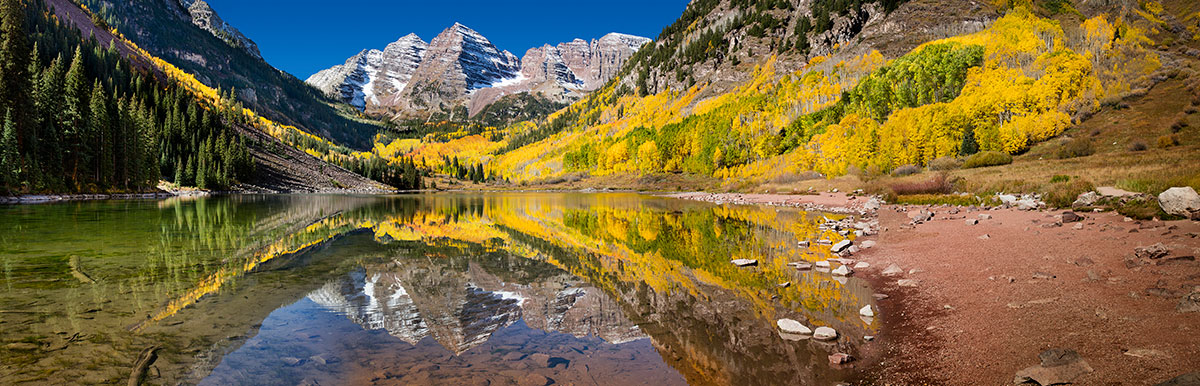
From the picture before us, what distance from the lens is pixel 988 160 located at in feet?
158

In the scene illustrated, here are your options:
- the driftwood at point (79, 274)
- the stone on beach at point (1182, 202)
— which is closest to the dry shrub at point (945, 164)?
the stone on beach at point (1182, 202)

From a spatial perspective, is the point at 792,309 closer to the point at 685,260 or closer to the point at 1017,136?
the point at 685,260

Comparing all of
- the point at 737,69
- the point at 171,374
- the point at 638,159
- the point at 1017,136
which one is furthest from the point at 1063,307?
the point at 737,69

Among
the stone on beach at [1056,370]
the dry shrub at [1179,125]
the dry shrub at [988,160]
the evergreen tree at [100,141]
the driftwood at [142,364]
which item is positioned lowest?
the driftwood at [142,364]

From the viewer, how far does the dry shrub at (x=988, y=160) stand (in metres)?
47.6

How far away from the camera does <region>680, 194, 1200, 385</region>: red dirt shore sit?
499 centimetres

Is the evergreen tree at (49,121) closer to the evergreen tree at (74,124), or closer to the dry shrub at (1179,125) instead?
the evergreen tree at (74,124)

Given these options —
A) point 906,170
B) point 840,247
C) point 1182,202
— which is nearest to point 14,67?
point 840,247

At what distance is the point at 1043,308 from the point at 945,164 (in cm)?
5859

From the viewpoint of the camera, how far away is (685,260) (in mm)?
15242

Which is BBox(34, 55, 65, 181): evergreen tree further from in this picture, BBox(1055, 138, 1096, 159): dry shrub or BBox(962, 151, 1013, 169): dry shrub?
BBox(1055, 138, 1096, 159): dry shrub

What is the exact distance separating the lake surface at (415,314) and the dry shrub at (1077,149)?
46.6 meters

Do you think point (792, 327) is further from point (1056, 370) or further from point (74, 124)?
point (74, 124)

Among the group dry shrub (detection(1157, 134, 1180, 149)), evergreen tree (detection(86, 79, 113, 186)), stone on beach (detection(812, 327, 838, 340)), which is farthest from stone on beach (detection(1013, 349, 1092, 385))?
evergreen tree (detection(86, 79, 113, 186))
